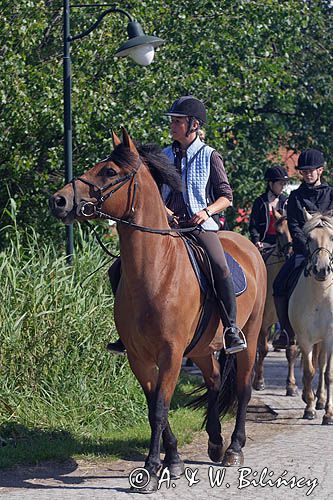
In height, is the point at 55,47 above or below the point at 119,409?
A: above

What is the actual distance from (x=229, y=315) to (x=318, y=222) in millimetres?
3113

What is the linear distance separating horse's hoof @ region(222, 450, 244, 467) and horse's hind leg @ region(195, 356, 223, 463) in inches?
6.1

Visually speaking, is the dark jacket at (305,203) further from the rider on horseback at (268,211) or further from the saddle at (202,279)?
the saddle at (202,279)

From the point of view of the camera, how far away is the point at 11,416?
10.1m

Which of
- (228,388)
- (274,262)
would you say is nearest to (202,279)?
(228,388)

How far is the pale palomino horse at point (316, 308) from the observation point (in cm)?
1145

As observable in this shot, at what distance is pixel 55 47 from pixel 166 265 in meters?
9.16

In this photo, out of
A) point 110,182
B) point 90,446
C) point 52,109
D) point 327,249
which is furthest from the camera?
point 52,109

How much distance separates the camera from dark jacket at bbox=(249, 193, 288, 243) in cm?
1502

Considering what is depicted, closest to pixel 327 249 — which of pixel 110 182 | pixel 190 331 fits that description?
pixel 190 331

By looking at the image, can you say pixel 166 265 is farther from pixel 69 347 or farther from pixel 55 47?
pixel 55 47

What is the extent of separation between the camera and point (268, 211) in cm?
1502

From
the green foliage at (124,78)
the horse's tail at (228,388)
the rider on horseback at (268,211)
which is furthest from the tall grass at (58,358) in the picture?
the rider on horseback at (268,211)

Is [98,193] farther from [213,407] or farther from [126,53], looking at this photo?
[126,53]
